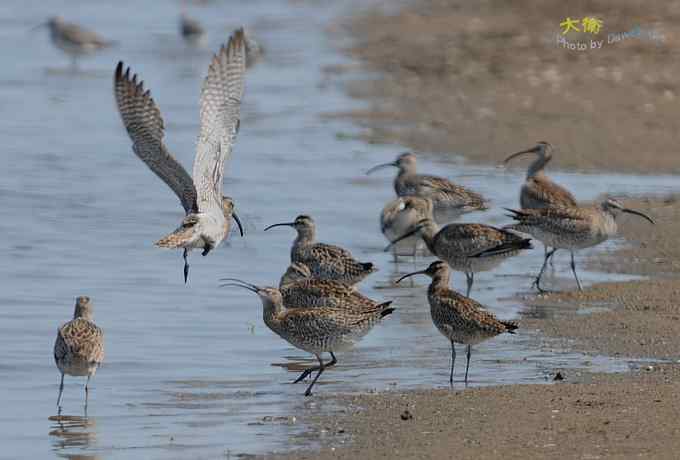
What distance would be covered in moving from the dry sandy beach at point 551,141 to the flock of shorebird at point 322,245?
0.53m

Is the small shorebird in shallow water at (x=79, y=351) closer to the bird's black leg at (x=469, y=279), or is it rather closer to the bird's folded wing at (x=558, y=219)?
the bird's black leg at (x=469, y=279)

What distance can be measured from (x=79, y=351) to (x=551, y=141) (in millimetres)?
9942

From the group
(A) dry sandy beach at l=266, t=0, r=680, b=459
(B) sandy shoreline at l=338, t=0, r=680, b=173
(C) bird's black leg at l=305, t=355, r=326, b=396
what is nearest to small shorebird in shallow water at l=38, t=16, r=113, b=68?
(B) sandy shoreline at l=338, t=0, r=680, b=173

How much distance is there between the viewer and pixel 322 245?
1138 centimetres

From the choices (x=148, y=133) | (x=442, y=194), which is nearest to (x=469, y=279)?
(x=148, y=133)

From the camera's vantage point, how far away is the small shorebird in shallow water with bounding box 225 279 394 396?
8641 millimetres

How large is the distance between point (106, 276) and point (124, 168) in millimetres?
5057

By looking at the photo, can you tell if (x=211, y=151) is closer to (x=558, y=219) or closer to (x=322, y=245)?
(x=322, y=245)

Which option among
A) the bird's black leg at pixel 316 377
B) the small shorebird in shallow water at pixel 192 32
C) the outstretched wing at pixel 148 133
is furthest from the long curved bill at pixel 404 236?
the small shorebird in shallow water at pixel 192 32

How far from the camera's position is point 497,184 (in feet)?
51.2

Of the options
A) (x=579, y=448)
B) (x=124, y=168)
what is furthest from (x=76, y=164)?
(x=579, y=448)

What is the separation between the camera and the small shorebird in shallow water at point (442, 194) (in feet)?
44.9

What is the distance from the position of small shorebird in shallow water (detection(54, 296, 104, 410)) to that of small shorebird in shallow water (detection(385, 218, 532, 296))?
11.5ft

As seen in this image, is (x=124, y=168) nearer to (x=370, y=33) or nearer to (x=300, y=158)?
(x=300, y=158)
